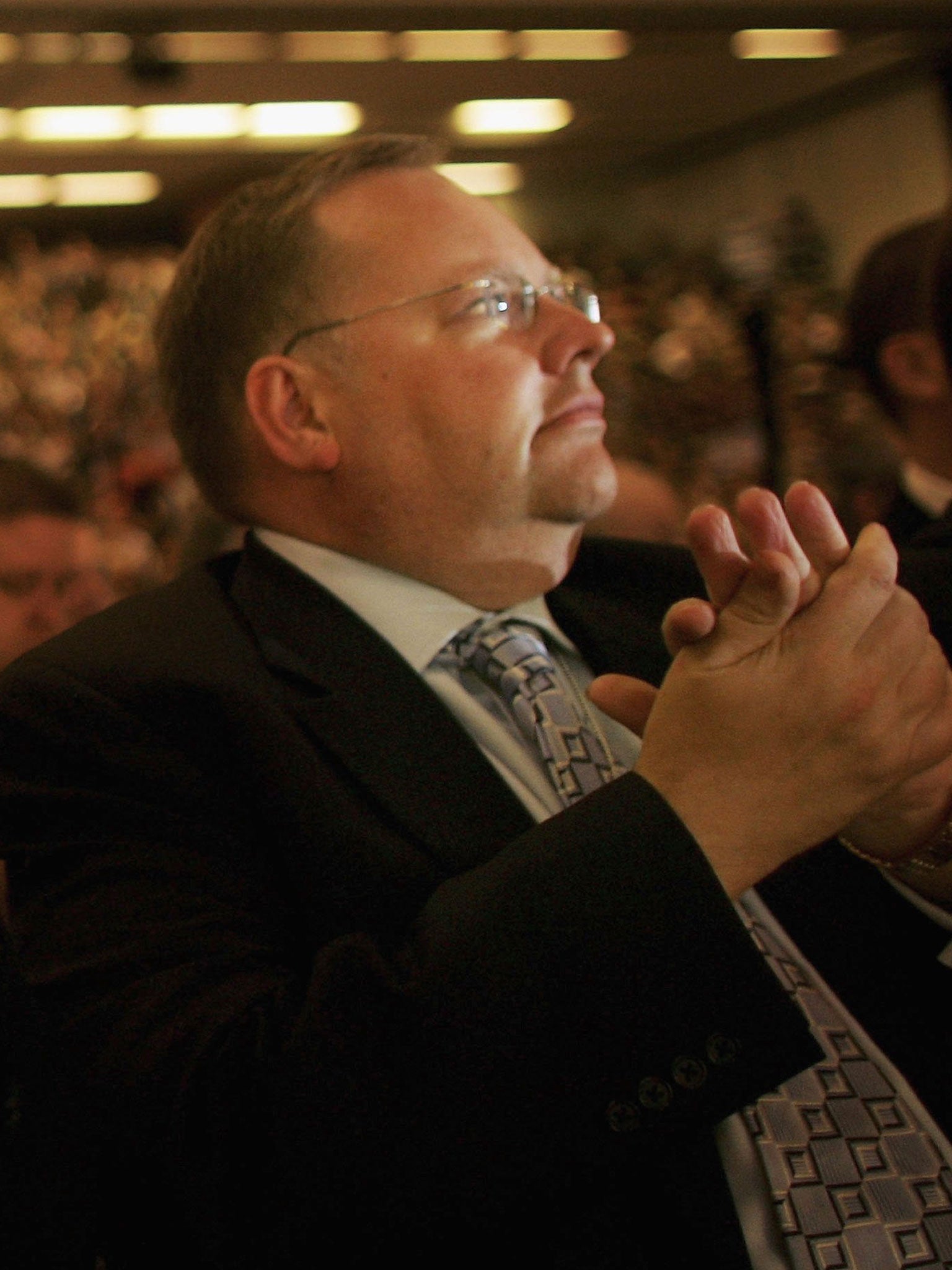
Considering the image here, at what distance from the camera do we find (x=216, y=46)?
412 cm

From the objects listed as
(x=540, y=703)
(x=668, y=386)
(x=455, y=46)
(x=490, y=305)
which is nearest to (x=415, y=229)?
(x=490, y=305)

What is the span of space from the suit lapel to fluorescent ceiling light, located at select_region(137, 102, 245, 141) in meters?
4.14

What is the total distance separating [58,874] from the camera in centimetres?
105

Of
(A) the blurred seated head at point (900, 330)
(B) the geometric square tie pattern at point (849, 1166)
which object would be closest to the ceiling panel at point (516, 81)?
(A) the blurred seated head at point (900, 330)

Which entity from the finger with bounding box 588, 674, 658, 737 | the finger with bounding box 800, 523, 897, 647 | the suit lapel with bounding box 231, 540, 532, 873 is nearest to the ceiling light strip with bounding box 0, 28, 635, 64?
the suit lapel with bounding box 231, 540, 532, 873

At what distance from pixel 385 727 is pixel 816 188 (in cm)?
569

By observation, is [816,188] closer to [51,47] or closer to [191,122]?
[191,122]

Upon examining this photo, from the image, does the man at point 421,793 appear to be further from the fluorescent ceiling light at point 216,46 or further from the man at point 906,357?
the fluorescent ceiling light at point 216,46

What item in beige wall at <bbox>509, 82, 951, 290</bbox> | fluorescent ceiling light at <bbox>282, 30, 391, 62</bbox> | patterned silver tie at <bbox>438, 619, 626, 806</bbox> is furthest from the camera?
beige wall at <bbox>509, 82, 951, 290</bbox>

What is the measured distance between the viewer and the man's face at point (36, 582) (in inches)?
85.8

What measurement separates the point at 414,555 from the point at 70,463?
2819mm

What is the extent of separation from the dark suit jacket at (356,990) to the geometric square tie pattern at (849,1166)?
5 centimetres

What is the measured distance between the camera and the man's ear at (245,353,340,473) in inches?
53.9

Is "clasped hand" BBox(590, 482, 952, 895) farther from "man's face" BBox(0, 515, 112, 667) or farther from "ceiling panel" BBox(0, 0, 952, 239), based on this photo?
"ceiling panel" BBox(0, 0, 952, 239)
